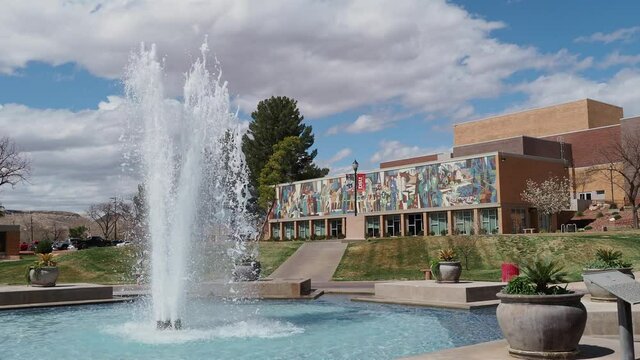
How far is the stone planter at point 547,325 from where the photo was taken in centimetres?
954

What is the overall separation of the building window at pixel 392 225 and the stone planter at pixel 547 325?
2416 inches

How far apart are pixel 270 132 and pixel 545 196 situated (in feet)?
157

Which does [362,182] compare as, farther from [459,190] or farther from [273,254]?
[273,254]

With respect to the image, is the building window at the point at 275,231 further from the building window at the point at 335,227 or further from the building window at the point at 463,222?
the building window at the point at 463,222

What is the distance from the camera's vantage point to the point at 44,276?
25.5m

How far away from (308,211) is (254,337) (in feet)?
222

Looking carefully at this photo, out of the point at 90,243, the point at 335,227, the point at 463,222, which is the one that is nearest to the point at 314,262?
the point at 463,222

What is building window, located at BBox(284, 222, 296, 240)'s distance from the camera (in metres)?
86.3

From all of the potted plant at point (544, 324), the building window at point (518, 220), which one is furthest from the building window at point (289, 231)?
the potted plant at point (544, 324)

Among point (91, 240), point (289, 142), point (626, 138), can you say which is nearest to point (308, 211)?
point (289, 142)

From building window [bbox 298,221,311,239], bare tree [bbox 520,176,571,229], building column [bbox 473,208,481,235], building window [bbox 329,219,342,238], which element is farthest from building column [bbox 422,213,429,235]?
building window [bbox 298,221,311,239]

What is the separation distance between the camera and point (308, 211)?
82.9 m

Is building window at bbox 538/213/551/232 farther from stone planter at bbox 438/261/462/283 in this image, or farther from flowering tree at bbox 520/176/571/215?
stone planter at bbox 438/261/462/283

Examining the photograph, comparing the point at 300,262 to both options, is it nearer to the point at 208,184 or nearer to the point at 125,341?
the point at 208,184
